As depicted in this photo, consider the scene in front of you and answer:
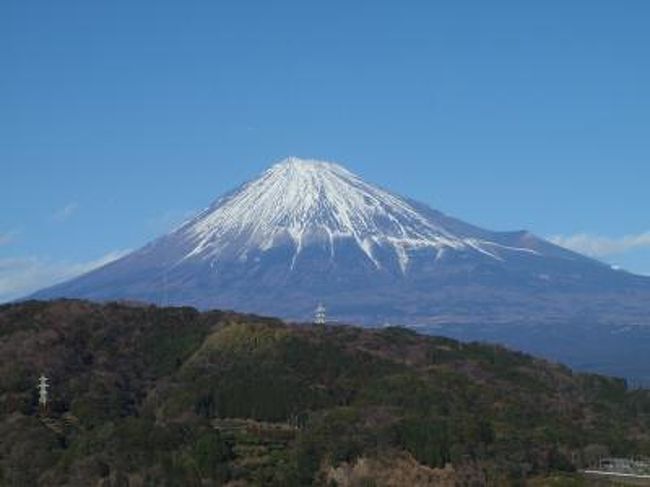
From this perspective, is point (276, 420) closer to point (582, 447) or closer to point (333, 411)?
point (333, 411)

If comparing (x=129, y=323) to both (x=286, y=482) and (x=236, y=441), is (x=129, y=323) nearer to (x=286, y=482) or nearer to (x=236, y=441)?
(x=236, y=441)

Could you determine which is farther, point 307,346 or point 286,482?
point 307,346

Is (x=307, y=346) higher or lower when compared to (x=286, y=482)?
higher

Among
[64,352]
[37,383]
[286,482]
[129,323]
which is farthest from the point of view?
[129,323]

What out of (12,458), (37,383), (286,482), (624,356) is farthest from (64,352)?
(624,356)

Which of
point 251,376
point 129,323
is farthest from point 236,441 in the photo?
point 129,323

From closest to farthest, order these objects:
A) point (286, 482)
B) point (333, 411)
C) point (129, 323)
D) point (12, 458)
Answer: point (286, 482)
point (12, 458)
point (333, 411)
point (129, 323)
